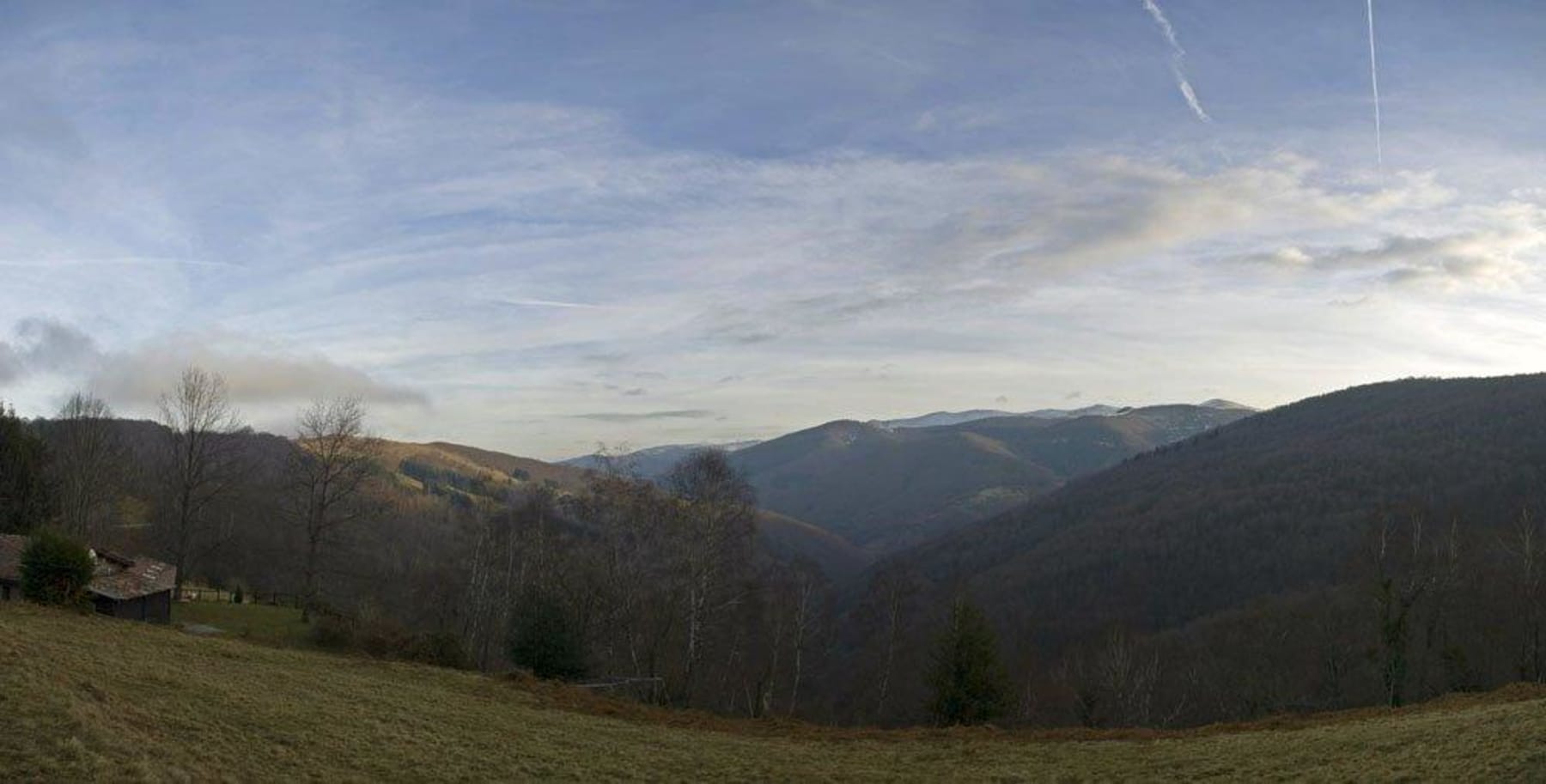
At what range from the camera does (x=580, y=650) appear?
3678cm

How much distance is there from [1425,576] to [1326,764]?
29716 millimetres

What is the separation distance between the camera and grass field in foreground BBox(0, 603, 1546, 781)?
15305 mm

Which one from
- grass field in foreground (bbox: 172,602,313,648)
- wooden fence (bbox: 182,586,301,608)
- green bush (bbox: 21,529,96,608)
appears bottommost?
wooden fence (bbox: 182,586,301,608)

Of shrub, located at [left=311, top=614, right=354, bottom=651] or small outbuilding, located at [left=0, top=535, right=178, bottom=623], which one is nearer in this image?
small outbuilding, located at [left=0, top=535, right=178, bottom=623]

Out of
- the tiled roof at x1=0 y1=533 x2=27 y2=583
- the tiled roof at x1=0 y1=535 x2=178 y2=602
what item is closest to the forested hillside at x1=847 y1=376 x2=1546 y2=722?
the tiled roof at x1=0 y1=535 x2=178 y2=602

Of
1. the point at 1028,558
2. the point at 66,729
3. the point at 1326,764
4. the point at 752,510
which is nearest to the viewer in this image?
the point at 66,729

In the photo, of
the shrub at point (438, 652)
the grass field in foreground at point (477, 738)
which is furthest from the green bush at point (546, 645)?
the grass field in foreground at point (477, 738)

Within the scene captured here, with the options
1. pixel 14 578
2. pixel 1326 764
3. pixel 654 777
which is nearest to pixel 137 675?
pixel 654 777

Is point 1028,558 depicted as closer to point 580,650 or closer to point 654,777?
point 580,650

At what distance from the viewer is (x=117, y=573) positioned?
3716cm

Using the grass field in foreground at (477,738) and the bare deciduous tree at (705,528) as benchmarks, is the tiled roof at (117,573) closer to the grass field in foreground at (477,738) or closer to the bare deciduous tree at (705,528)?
the grass field in foreground at (477,738)

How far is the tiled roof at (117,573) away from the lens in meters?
33.7

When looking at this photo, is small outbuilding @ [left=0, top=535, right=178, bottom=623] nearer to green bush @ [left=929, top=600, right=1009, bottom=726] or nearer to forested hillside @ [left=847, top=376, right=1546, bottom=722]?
green bush @ [left=929, top=600, right=1009, bottom=726]

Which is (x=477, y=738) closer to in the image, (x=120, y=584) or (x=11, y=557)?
(x=120, y=584)
